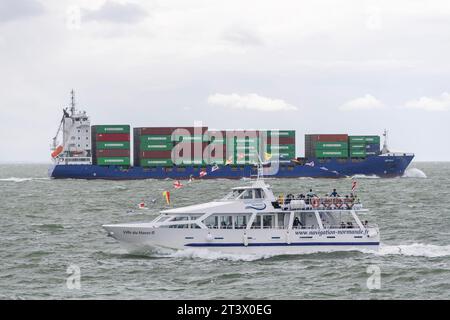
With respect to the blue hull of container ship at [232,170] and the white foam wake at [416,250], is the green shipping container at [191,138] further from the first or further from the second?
the white foam wake at [416,250]

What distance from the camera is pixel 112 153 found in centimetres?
12488

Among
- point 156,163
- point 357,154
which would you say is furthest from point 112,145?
point 357,154

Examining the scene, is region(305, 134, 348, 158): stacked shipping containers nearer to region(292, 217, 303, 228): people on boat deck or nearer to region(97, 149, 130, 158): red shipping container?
region(97, 149, 130, 158): red shipping container

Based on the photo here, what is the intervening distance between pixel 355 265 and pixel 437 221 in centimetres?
2186

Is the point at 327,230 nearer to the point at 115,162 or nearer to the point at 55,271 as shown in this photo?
the point at 55,271

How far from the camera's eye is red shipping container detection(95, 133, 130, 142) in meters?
126

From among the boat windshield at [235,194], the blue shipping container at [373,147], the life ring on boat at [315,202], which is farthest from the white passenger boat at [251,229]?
the blue shipping container at [373,147]

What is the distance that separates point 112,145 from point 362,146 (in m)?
44.0

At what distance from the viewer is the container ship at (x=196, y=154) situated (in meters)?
124

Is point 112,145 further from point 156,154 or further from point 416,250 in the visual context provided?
point 416,250

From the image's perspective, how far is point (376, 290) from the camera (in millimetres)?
26453

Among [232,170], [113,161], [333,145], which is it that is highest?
[333,145]
